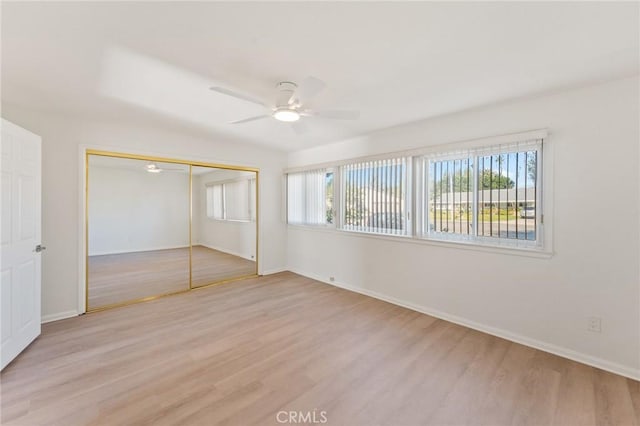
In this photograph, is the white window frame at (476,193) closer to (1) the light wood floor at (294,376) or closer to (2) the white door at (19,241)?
(1) the light wood floor at (294,376)

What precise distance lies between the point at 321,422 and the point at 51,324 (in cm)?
337

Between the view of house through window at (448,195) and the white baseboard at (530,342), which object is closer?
the white baseboard at (530,342)

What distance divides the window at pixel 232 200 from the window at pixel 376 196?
6.04 feet

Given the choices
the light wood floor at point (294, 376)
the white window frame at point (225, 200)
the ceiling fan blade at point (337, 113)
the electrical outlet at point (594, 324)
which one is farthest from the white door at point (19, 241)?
the electrical outlet at point (594, 324)

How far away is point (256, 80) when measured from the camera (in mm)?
2295

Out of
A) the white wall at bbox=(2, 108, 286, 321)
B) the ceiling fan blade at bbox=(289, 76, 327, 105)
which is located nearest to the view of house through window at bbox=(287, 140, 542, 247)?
the ceiling fan blade at bbox=(289, 76, 327, 105)

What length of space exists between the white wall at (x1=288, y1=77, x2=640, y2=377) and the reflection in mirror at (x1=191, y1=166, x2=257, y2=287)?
131 inches

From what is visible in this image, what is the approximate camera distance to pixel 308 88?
2.05 meters

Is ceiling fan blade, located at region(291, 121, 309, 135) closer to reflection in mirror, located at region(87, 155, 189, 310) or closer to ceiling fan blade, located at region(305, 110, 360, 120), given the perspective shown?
ceiling fan blade, located at region(305, 110, 360, 120)

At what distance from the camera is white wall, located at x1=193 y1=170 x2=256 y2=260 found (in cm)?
435

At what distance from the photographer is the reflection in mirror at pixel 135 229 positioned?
3.50 m

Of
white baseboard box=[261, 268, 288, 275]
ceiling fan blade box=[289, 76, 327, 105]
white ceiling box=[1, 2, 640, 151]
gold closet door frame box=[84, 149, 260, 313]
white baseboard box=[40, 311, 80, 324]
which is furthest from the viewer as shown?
white baseboard box=[261, 268, 288, 275]

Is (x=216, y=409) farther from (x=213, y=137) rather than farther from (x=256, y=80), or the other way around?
(x=213, y=137)

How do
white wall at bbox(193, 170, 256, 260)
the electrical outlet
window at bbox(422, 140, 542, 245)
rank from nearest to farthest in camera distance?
the electrical outlet → window at bbox(422, 140, 542, 245) → white wall at bbox(193, 170, 256, 260)
